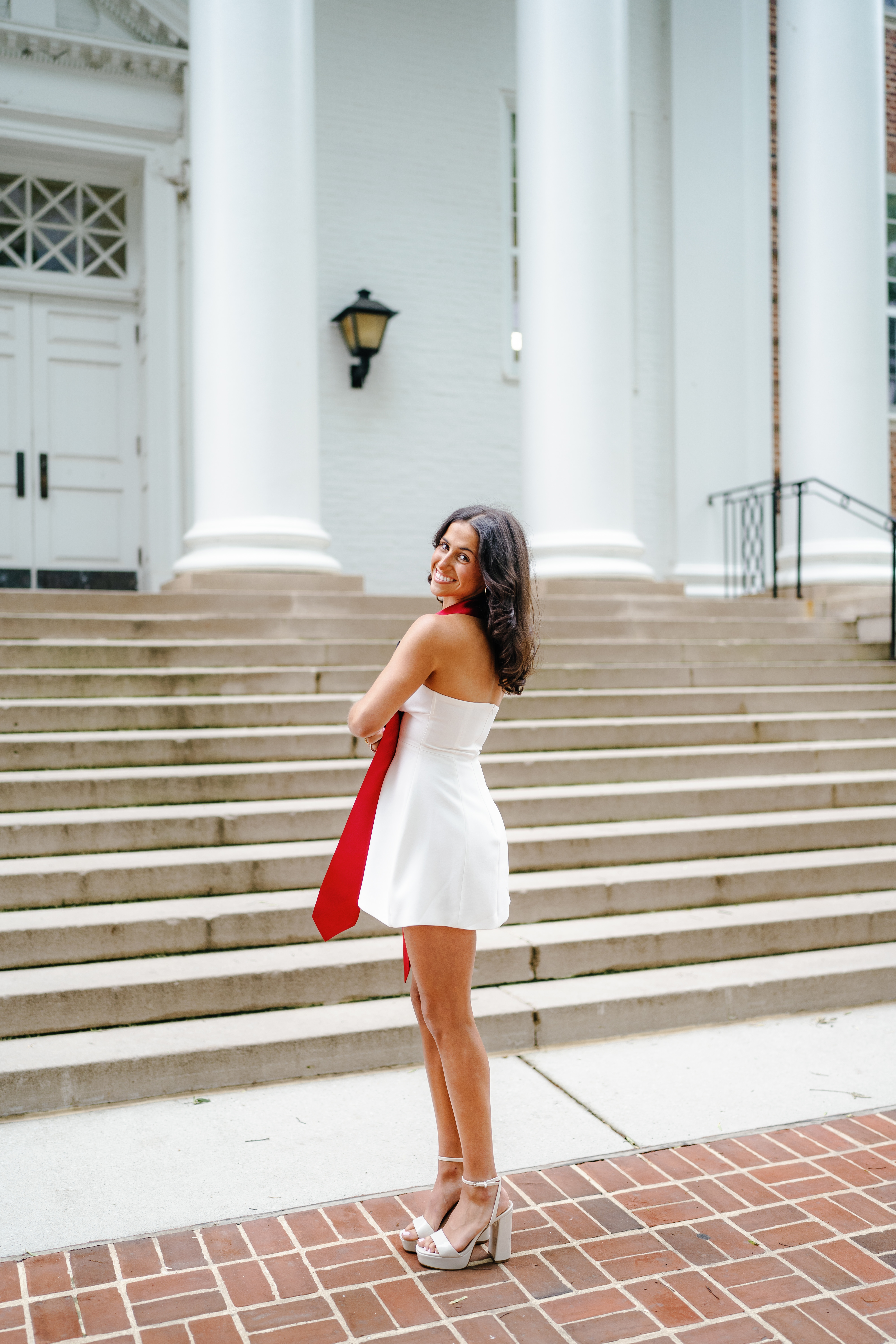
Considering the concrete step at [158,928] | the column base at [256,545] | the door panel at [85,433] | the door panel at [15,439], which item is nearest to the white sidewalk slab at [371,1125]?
the concrete step at [158,928]

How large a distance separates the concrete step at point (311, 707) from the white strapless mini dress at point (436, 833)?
10.9 ft

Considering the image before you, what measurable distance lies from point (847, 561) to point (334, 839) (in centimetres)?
653

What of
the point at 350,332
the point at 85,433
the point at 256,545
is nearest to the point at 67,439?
the point at 85,433

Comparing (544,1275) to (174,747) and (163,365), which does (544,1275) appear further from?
(163,365)

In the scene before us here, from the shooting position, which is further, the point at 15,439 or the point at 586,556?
the point at 15,439

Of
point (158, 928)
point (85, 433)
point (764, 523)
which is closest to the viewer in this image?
point (158, 928)

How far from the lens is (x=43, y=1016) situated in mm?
3879

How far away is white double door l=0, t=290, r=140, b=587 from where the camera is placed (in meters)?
9.87

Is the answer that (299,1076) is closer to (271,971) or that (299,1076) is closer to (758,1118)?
(271,971)

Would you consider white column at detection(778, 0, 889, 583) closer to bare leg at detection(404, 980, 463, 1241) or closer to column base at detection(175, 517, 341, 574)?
column base at detection(175, 517, 341, 574)

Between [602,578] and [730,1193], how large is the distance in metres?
6.00

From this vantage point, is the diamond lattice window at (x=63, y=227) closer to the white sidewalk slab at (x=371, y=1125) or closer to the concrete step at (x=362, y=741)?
the concrete step at (x=362, y=741)

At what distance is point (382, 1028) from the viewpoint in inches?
157

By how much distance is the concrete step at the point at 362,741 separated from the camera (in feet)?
17.7
